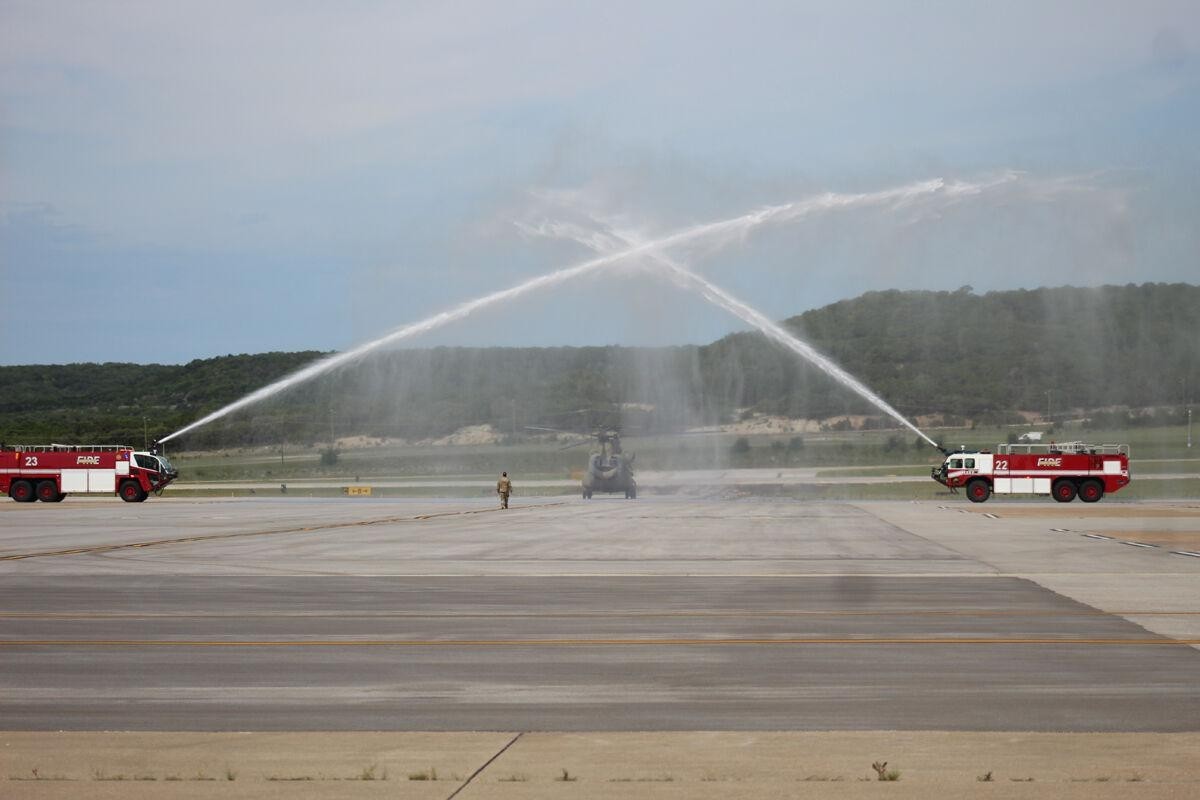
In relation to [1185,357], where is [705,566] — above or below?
below

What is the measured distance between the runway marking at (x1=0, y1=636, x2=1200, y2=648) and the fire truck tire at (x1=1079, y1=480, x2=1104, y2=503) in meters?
46.5

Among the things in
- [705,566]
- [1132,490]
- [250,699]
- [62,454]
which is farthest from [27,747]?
[1132,490]

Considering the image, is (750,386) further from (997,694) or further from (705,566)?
(997,694)

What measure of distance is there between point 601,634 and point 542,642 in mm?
998

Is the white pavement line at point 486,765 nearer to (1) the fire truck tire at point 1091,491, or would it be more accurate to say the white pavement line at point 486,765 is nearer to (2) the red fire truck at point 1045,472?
(2) the red fire truck at point 1045,472

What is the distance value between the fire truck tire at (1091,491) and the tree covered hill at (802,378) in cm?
3604

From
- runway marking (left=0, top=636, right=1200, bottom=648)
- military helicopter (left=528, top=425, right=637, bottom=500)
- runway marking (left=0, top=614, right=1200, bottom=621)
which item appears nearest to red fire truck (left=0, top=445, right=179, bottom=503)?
military helicopter (left=528, top=425, right=637, bottom=500)

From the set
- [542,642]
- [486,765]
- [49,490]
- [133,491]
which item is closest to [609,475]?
[133,491]

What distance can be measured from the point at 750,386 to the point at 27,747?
133 metres

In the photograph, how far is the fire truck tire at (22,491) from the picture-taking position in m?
65.4

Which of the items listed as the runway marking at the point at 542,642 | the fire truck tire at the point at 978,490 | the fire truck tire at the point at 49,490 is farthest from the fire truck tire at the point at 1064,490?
the fire truck tire at the point at 49,490

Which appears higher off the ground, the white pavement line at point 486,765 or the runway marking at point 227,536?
the white pavement line at point 486,765

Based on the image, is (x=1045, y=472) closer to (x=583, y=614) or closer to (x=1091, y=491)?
(x=1091, y=491)

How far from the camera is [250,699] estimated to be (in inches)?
462
